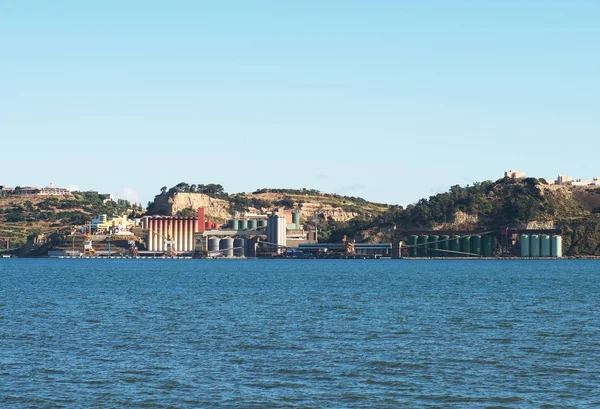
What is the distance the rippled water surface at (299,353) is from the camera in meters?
37.0

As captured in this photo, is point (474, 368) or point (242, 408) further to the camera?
point (474, 368)

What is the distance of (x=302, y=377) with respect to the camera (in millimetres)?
40750

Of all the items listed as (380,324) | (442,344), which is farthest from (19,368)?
(380,324)

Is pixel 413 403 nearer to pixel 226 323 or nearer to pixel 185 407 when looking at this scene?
pixel 185 407

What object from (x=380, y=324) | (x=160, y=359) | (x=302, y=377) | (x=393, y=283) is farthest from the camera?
(x=393, y=283)

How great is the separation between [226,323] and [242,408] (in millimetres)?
27146

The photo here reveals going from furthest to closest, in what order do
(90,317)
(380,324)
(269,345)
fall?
(90,317) → (380,324) → (269,345)

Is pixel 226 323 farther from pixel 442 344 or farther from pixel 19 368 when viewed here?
pixel 19 368

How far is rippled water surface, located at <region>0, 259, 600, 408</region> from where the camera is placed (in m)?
37.0

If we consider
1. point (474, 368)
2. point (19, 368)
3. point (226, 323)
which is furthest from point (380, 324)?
point (19, 368)

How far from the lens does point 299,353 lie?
4747cm

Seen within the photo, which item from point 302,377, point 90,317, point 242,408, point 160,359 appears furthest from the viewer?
point 90,317

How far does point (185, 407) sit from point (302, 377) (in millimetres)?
6987

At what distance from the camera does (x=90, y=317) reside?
66.4 m
